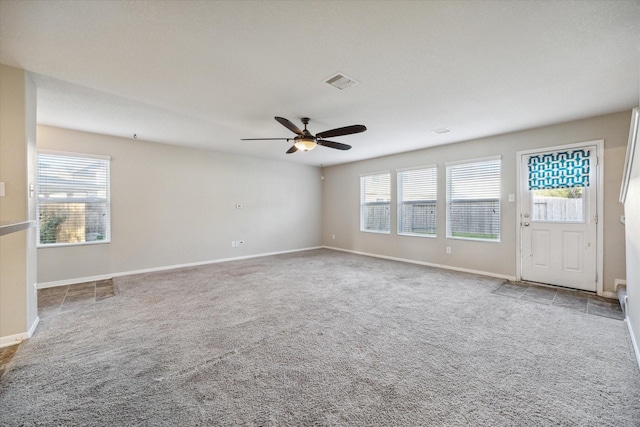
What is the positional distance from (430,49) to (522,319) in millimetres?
2839

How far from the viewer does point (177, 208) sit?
5305 millimetres

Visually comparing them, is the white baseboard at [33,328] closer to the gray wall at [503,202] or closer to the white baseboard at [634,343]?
the white baseboard at [634,343]

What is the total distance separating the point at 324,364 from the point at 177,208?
4.59 m

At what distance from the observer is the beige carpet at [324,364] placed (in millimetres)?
1516

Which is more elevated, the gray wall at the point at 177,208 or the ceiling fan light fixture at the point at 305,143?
the ceiling fan light fixture at the point at 305,143

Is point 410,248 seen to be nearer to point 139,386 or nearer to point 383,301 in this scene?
point 383,301

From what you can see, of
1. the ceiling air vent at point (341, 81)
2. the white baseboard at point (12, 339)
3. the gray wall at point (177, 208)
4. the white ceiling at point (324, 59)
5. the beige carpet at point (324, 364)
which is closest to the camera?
the beige carpet at point (324, 364)

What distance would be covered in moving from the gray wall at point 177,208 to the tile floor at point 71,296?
0.36 meters

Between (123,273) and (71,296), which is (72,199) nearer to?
(123,273)

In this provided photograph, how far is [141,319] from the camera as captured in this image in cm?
280

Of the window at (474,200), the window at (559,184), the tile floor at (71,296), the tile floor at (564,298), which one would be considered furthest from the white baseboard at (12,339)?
the window at (559,184)

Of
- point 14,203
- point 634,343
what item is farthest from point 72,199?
point 634,343

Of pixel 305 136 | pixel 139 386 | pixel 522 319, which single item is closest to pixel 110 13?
pixel 305 136

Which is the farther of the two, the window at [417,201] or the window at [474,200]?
the window at [417,201]
